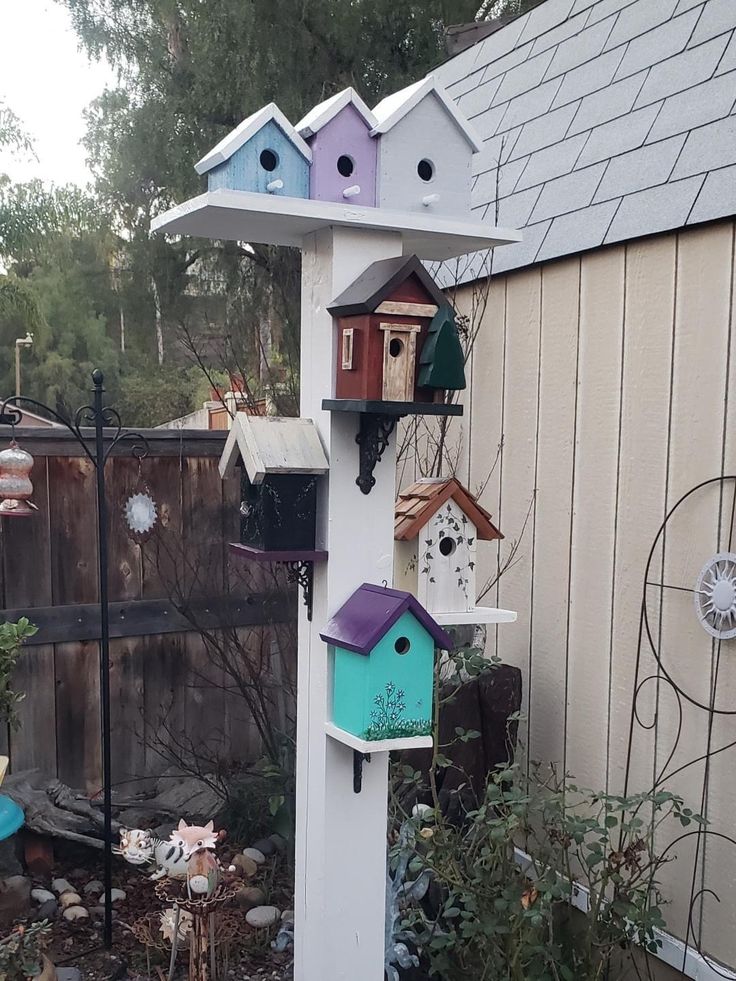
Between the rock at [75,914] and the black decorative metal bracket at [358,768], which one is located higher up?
the black decorative metal bracket at [358,768]

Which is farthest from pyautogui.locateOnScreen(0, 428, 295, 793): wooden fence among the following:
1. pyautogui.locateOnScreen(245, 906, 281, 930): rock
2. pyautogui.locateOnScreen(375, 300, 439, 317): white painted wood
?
pyautogui.locateOnScreen(375, 300, 439, 317): white painted wood

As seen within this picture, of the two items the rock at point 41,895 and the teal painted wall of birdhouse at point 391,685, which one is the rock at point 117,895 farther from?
the teal painted wall of birdhouse at point 391,685

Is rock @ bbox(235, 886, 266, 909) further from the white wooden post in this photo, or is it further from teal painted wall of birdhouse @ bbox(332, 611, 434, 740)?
teal painted wall of birdhouse @ bbox(332, 611, 434, 740)

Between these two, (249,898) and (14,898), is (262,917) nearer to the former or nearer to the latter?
(249,898)

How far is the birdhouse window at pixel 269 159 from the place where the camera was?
1729mm

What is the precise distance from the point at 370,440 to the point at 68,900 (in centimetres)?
219

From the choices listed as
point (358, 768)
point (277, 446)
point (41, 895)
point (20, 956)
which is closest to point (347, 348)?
point (277, 446)

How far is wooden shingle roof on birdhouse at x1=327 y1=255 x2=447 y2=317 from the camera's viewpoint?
1.70m

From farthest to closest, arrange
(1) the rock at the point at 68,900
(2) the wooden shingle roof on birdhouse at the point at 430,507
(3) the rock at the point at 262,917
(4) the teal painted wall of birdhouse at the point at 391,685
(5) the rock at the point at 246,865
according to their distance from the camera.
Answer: (5) the rock at the point at 246,865
(1) the rock at the point at 68,900
(3) the rock at the point at 262,917
(2) the wooden shingle roof on birdhouse at the point at 430,507
(4) the teal painted wall of birdhouse at the point at 391,685

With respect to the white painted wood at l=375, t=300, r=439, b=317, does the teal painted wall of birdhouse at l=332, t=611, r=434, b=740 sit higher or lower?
lower

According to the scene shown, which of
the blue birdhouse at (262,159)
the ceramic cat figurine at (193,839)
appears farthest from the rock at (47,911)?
the blue birdhouse at (262,159)

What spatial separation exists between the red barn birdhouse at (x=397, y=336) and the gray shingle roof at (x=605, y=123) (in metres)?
1.06

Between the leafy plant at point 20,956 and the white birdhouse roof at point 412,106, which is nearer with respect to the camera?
the white birdhouse roof at point 412,106

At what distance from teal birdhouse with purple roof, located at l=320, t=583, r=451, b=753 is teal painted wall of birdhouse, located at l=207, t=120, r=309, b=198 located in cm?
83
